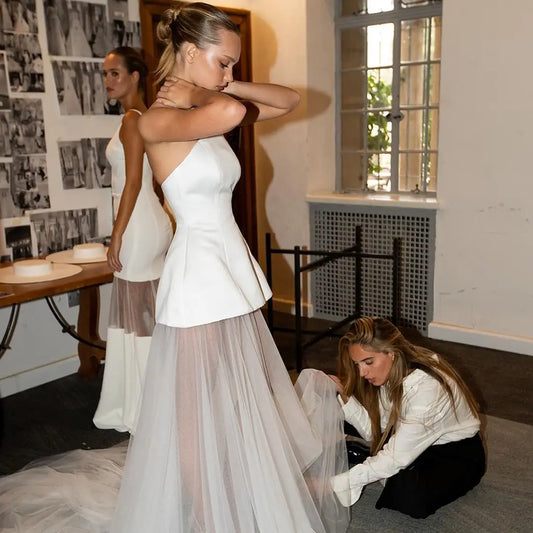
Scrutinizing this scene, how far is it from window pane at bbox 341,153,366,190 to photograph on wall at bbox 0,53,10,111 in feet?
7.39

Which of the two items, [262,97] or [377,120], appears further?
[377,120]

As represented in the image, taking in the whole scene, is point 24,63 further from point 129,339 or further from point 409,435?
point 409,435

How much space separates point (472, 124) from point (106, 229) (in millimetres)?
2058

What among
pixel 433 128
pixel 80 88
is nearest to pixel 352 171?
pixel 433 128

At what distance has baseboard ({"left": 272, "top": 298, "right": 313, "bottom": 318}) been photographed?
454 cm

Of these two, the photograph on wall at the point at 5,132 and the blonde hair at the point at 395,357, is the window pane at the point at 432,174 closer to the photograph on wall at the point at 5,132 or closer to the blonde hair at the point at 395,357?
the blonde hair at the point at 395,357

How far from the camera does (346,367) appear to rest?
2277 mm

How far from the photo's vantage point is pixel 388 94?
4320 millimetres

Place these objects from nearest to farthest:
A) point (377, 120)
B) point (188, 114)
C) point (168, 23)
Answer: point (188, 114) → point (168, 23) → point (377, 120)

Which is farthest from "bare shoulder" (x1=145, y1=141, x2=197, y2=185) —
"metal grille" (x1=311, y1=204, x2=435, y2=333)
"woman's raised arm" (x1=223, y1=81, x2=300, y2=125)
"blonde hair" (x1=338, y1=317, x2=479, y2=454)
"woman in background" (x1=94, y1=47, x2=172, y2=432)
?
"metal grille" (x1=311, y1=204, x2=435, y2=333)

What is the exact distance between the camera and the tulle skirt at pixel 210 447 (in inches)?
69.2

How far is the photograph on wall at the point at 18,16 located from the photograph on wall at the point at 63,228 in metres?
0.87

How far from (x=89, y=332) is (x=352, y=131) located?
2.22 meters

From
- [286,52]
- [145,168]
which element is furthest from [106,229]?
[286,52]
